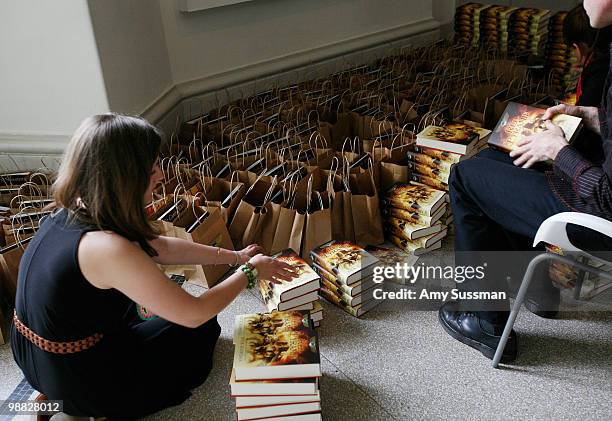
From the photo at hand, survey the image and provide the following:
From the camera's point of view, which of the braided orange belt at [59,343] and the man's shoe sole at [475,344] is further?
the man's shoe sole at [475,344]

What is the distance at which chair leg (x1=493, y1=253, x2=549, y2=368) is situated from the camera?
1636 mm

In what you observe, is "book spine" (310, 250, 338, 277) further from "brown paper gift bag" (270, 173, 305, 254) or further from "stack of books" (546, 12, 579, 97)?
"stack of books" (546, 12, 579, 97)

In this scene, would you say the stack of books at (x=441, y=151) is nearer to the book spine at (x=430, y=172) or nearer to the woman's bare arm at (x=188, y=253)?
the book spine at (x=430, y=172)

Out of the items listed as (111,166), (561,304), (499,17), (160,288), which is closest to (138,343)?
(160,288)

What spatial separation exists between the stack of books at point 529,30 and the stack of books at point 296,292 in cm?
296

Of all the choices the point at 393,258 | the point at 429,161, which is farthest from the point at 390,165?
the point at 393,258

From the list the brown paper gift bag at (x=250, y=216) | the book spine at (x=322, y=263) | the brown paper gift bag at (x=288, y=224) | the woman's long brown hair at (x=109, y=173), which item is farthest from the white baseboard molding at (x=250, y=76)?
the woman's long brown hair at (x=109, y=173)

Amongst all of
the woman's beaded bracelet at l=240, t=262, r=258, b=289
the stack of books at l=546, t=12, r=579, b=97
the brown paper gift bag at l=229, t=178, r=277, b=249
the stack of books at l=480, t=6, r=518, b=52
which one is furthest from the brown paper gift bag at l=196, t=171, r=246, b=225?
the stack of books at l=480, t=6, r=518, b=52

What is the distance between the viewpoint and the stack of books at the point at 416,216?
240 cm

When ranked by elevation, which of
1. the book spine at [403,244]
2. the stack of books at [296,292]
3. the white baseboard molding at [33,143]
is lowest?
the book spine at [403,244]

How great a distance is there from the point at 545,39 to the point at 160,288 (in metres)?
3.89

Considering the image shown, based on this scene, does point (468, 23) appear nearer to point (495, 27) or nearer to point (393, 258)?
point (495, 27)

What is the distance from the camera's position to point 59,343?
1512 millimetres

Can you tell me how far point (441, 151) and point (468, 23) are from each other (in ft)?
7.69
